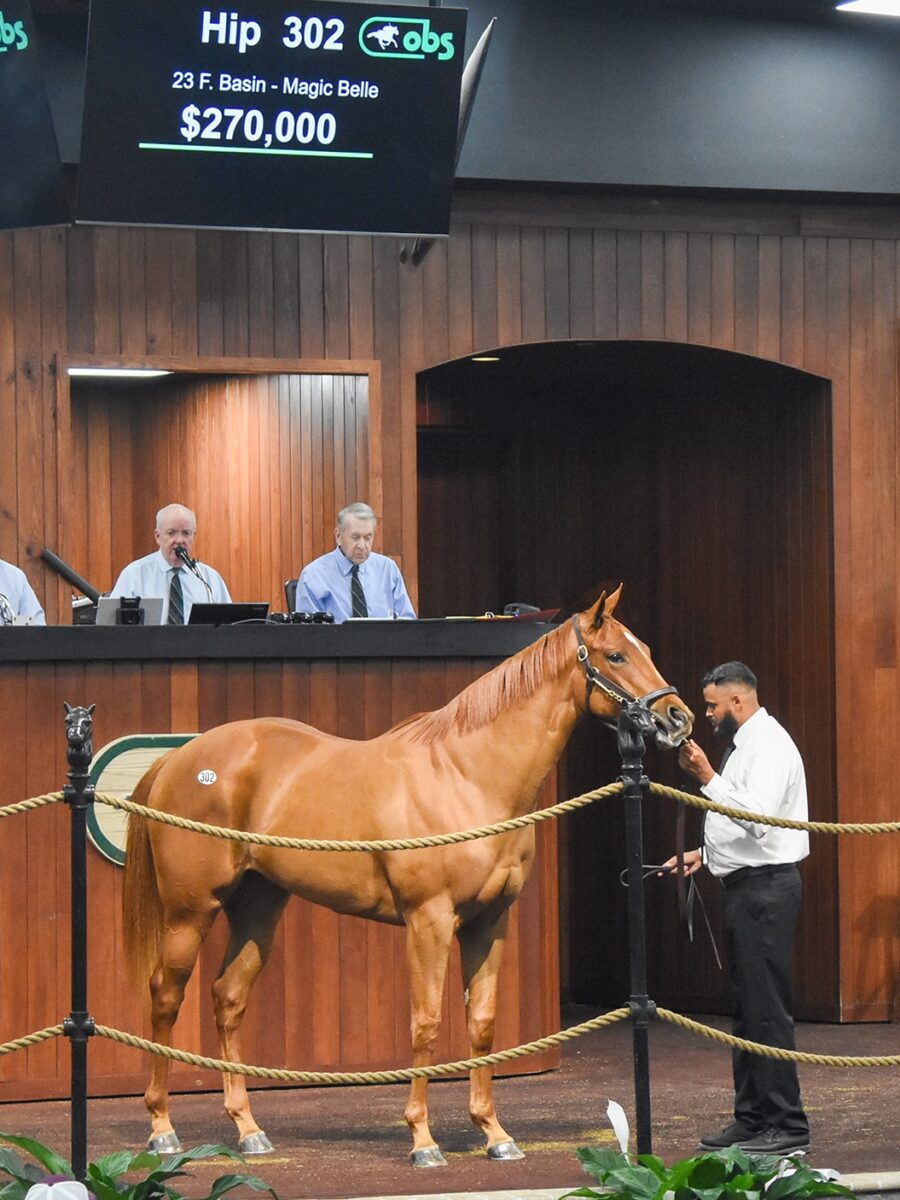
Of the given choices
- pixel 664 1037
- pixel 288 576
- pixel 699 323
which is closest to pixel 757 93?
pixel 699 323

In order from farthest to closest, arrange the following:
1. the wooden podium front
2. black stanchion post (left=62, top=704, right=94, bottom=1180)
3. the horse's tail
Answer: the wooden podium front, the horse's tail, black stanchion post (left=62, top=704, right=94, bottom=1180)

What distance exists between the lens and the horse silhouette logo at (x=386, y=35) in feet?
23.0

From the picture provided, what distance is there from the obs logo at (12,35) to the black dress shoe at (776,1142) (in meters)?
4.54

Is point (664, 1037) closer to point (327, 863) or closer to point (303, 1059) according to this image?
point (303, 1059)

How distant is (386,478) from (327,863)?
3090 millimetres

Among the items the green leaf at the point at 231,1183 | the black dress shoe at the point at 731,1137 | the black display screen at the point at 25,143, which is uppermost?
the black display screen at the point at 25,143

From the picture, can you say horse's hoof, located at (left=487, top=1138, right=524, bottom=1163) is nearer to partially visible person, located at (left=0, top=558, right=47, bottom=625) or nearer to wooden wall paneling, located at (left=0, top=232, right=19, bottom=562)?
Result: partially visible person, located at (left=0, top=558, right=47, bottom=625)

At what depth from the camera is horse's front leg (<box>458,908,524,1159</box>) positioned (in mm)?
5266

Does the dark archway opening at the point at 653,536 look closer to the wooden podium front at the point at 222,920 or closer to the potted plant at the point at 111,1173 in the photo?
the wooden podium front at the point at 222,920

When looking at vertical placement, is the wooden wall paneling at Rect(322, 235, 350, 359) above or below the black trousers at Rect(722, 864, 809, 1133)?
above

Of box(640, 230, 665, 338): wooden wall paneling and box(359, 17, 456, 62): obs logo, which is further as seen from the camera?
box(640, 230, 665, 338): wooden wall paneling

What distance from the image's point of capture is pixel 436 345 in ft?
26.6

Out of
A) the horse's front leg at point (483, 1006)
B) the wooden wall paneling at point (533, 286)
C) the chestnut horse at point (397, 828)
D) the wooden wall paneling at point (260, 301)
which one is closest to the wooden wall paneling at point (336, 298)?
the wooden wall paneling at point (260, 301)

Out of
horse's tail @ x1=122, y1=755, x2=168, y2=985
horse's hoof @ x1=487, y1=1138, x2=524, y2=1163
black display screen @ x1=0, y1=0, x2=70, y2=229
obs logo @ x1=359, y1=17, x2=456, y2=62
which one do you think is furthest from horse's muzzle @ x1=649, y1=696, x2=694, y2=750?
black display screen @ x1=0, y1=0, x2=70, y2=229
